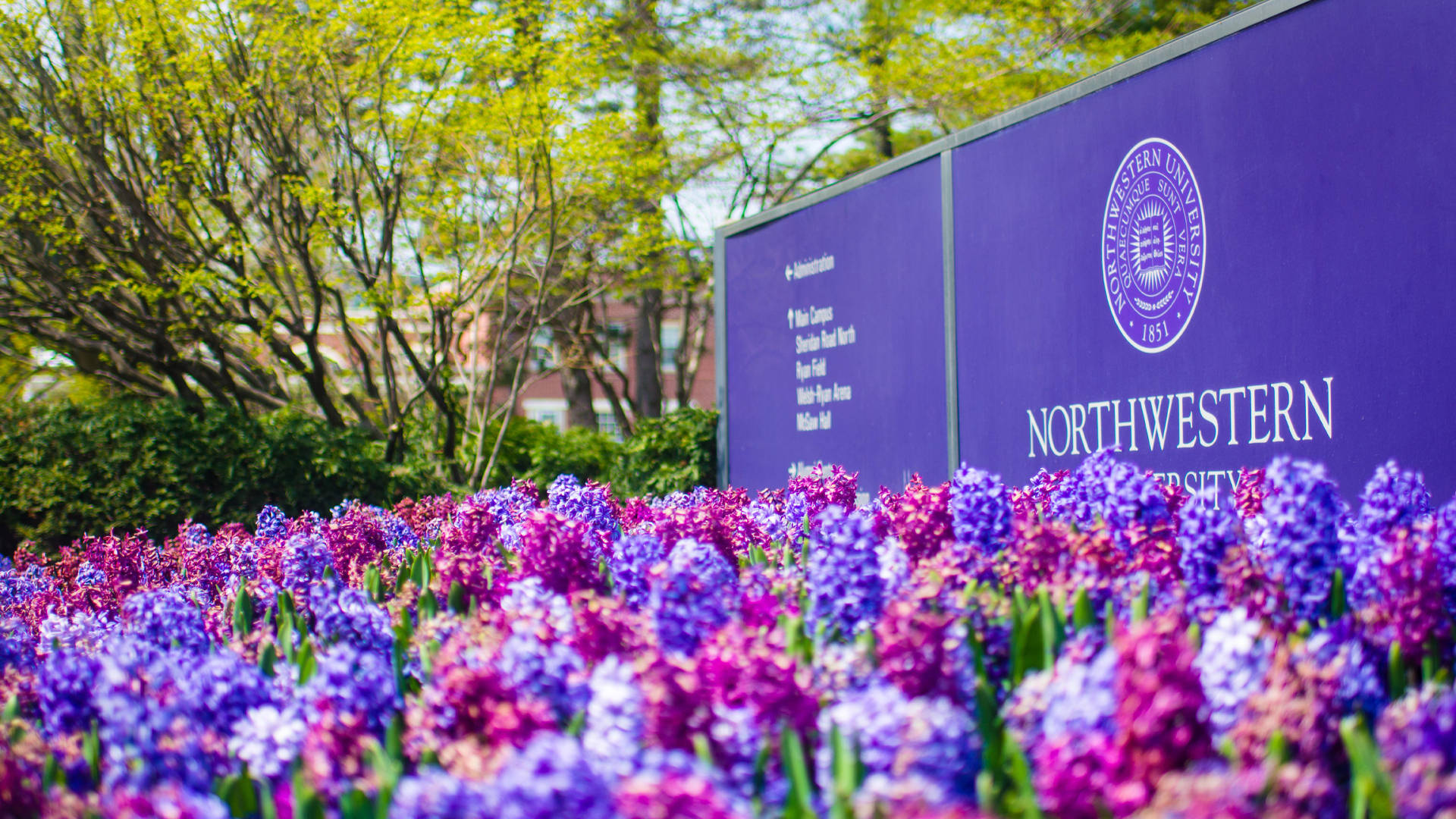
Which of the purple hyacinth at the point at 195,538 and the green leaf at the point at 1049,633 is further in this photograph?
the purple hyacinth at the point at 195,538

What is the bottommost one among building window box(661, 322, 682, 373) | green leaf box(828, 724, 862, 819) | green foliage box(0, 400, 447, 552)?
green leaf box(828, 724, 862, 819)

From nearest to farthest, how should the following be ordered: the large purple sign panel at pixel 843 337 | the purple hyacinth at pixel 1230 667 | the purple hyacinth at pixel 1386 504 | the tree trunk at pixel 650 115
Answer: the purple hyacinth at pixel 1230 667 < the purple hyacinth at pixel 1386 504 < the large purple sign panel at pixel 843 337 < the tree trunk at pixel 650 115

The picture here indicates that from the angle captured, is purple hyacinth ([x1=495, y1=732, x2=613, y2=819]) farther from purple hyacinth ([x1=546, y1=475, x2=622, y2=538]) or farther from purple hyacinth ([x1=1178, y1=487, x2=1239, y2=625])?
purple hyacinth ([x1=546, y1=475, x2=622, y2=538])

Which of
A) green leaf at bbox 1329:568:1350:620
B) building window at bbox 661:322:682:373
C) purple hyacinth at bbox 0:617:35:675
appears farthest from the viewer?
building window at bbox 661:322:682:373

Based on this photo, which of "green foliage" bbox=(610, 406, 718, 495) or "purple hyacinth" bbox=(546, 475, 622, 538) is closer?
"purple hyacinth" bbox=(546, 475, 622, 538)

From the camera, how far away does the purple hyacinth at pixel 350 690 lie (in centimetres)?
195

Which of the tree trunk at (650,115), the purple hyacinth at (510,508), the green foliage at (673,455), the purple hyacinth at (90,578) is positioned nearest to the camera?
the purple hyacinth at (90,578)

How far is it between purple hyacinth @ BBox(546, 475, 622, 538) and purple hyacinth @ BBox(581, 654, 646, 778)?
2097 millimetres

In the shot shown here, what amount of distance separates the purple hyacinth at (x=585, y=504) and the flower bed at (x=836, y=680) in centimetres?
97

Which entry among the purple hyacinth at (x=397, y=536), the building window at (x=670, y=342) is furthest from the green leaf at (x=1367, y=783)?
the building window at (x=670, y=342)

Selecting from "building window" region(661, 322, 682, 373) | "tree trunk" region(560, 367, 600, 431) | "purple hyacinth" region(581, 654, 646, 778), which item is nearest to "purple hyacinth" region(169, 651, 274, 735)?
"purple hyacinth" region(581, 654, 646, 778)

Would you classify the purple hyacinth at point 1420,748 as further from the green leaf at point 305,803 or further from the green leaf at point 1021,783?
the green leaf at point 305,803

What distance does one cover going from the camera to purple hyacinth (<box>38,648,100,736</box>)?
2236 millimetres

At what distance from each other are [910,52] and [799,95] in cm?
183
